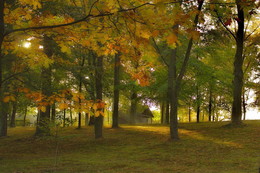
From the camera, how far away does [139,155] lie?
34.6 feet

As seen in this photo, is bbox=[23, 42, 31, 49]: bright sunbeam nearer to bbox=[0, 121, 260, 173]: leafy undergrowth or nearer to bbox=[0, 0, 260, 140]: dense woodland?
bbox=[0, 0, 260, 140]: dense woodland

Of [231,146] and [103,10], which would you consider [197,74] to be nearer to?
[231,146]

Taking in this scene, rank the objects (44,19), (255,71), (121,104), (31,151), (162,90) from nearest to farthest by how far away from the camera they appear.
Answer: (44,19) < (31,151) < (162,90) < (255,71) < (121,104)

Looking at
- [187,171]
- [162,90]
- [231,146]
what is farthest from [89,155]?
[162,90]

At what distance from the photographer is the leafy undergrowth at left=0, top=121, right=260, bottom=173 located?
8.05m

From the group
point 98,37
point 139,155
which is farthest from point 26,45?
point 139,155

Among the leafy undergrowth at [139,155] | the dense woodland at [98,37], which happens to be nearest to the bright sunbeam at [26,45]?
the dense woodland at [98,37]

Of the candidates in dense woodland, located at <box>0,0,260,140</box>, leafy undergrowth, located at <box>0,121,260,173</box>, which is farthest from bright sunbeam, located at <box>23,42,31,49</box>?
leafy undergrowth, located at <box>0,121,260,173</box>

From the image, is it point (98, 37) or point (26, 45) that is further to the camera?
Answer: point (26, 45)

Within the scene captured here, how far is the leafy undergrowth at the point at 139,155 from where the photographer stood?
805 centimetres

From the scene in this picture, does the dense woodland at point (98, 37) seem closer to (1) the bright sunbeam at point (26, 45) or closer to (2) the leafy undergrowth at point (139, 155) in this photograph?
(1) the bright sunbeam at point (26, 45)

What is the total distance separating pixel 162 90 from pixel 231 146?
21.9 feet

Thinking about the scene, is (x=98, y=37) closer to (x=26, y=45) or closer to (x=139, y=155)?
(x=26, y=45)

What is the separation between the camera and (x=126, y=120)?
40500 millimetres
